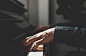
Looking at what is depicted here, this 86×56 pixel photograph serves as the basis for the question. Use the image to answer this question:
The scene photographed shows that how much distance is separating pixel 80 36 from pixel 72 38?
60 millimetres

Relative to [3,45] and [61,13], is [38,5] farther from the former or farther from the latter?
[3,45]

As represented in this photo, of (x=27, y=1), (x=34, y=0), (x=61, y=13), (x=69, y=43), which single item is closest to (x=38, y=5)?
(x=34, y=0)

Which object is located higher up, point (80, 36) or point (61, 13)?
point (61, 13)

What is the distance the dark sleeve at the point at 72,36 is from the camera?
1.84 feet

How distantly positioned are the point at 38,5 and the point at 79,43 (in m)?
1.64

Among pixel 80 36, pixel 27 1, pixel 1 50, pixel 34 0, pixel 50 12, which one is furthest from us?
pixel 50 12

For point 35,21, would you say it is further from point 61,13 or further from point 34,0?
point 61,13

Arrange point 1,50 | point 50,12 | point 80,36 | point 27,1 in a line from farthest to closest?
point 50,12 < point 27,1 < point 80,36 < point 1,50

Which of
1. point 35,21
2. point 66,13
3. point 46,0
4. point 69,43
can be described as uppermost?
point 46,0

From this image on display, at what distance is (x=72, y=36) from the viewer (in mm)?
563

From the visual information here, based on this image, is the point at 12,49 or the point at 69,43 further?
the point at 69,43

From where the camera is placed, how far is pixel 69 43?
0.59 m

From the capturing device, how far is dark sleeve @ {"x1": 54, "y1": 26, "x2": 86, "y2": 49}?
0.56 m

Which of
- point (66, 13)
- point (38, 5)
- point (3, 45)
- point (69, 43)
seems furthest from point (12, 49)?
point (66, 13)
